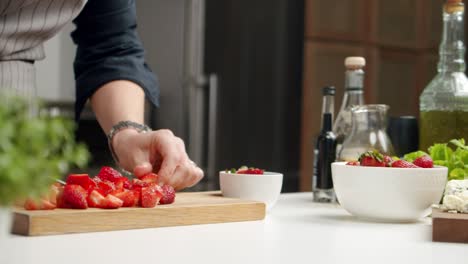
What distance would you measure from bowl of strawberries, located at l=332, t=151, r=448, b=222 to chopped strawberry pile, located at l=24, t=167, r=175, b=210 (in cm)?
30

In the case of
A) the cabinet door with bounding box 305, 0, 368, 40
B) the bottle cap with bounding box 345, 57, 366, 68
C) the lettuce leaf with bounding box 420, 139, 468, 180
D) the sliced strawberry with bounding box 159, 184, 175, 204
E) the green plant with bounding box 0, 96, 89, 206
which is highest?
the cabinet door with bounding box 305, 0, 368, 40

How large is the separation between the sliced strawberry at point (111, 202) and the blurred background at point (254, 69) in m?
2.03

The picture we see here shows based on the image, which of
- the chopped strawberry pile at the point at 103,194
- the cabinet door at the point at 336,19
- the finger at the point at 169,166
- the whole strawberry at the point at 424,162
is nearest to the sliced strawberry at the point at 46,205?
the chopped strawberry pile at the point at 103,194

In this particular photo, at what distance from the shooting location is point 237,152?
3717 mm

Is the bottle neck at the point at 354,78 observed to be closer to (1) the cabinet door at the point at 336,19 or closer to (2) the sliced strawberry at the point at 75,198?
(2) the sliced strawberry at the point at 75,198

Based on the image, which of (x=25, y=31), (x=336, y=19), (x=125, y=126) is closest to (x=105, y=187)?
(x=125, y=126)

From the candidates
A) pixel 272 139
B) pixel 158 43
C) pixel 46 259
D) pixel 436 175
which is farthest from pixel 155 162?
pixel 272 139

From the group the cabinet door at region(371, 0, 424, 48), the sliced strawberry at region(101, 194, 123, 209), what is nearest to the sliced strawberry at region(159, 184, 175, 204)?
the sliced strawberry at region(101, 194, 123, 209)

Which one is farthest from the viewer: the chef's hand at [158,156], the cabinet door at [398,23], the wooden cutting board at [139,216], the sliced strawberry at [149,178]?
the cabinet door at [398,23]

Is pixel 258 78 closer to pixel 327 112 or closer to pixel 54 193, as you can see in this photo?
pixel 327 112

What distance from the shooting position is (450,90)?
155 cm

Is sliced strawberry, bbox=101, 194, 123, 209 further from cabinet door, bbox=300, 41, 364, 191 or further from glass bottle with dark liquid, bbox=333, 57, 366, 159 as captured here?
cabinet door, bbox=300, 41, 364, 191

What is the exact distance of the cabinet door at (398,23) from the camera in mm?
4406

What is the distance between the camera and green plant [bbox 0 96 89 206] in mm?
445
